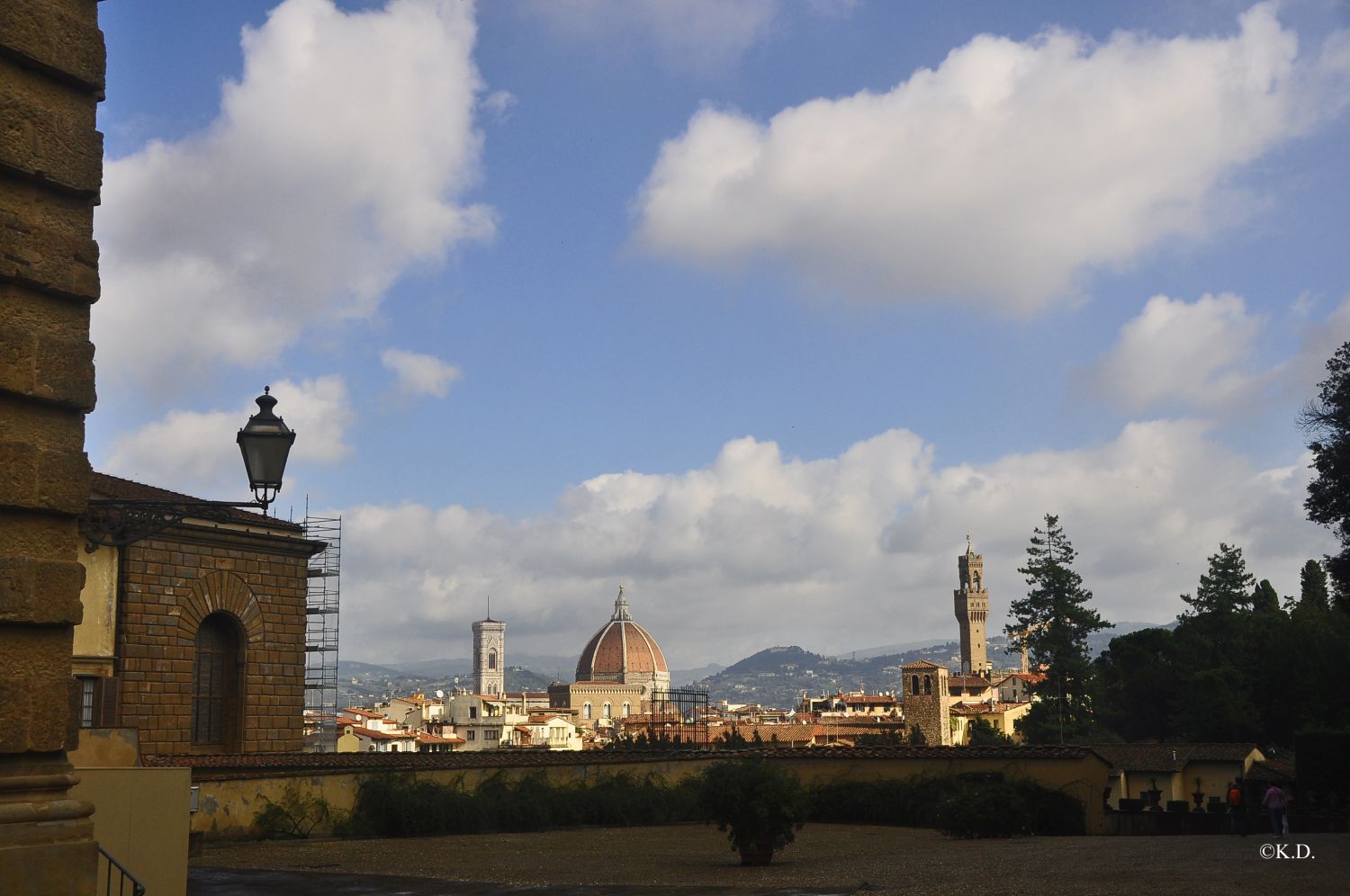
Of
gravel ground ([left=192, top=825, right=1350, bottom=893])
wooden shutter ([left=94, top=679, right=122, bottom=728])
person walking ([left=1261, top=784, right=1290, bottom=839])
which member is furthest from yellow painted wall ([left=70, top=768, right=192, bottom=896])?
person walking ([left=1261, top=784, right=1290, bottom=839])

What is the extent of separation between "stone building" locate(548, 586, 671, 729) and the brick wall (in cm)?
11722

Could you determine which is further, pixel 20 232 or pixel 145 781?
pixel 145 781

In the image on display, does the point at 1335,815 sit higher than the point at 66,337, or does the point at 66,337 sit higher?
the point at 66,337

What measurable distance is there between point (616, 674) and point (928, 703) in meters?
79.6

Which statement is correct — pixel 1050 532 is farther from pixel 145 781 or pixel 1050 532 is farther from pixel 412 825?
pixel 145 781

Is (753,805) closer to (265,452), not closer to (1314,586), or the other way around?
(265,452)

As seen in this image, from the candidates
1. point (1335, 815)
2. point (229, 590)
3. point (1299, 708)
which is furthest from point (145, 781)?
point (1299, 708)

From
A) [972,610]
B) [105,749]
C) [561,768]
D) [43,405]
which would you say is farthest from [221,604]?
[972,610]

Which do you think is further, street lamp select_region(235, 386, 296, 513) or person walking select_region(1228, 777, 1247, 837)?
person walking select_region(1228, 777, 1247, 837)

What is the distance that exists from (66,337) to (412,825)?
17.2 meters

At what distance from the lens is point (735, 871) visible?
52.1 feet

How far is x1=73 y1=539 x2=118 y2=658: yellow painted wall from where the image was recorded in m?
22.4

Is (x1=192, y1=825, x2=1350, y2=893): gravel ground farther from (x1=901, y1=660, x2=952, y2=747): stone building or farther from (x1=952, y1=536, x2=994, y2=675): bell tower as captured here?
(x1=952, y1=536, x2=994, y2=675): bell tower

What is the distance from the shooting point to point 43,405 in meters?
5.02
